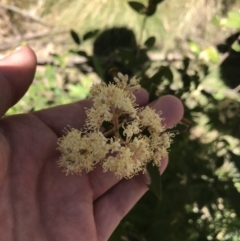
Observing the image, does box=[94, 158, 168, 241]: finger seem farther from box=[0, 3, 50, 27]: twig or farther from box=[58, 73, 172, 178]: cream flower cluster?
box=[0, 3, 50, 27]: twig

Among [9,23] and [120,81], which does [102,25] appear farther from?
[120,81]

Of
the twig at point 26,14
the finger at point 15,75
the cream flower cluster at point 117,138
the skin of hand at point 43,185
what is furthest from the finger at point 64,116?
the twig at point 26,14

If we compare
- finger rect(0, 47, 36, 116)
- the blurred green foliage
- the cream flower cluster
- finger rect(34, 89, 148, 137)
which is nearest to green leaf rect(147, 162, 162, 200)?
the cream flower cluster

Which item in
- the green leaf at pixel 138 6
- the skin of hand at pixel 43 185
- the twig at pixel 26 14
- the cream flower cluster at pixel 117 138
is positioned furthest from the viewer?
the twig at pixel 26 14

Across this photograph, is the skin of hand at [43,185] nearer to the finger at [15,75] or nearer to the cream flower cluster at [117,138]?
the finger at [15,75]

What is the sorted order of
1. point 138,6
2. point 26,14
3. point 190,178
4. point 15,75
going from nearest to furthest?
point 15,75, point 138,6, point 190,178, point 26,14

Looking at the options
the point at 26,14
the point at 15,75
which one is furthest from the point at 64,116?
the point at 26,14

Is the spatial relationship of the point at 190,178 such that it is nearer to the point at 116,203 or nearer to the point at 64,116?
the point at 116,203
